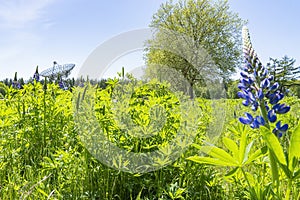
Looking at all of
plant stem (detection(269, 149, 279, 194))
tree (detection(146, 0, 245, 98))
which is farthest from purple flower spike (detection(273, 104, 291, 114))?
tree (detection(146, 0, 245, 98))

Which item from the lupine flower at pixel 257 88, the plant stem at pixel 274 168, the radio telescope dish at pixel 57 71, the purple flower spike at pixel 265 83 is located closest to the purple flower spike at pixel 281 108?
the lupine flower at pixel 257 88

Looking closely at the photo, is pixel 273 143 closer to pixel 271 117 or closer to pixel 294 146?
pixel 294 146

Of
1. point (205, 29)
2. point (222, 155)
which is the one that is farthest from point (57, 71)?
point (205, 29)

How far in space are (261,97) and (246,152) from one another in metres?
0.25

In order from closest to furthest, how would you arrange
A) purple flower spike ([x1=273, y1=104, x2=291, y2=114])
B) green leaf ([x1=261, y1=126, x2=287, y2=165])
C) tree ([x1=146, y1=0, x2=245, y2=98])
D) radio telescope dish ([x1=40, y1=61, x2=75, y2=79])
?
green leaf ([x1=261, y1=126, x2=287, y2=165]) < purple flower spike ([x1=273, y1=104, x2=291, y2=114]) < radio telescope dish ([x1=40, y1=61, x2=75, y2=79]) < tree ([x1=146, y1=0, x2=245, y2=98])

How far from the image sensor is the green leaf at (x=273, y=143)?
1053 mm

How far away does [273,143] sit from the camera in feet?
3.55

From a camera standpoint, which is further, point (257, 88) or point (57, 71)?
point (57, 71)

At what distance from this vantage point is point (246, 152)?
1.28 m

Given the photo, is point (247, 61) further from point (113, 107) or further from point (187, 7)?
point (187, 7)

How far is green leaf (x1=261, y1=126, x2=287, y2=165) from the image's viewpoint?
1053mm

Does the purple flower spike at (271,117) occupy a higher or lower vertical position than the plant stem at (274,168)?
higher

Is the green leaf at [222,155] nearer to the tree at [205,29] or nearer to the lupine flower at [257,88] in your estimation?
the lupine flower at [257,88]

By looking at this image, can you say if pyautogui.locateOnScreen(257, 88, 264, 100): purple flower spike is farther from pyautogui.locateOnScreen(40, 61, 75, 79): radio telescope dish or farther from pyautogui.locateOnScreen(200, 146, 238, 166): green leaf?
pyautogui.locateOnScreen(40, 61, 75, 79): radio telescope dish
